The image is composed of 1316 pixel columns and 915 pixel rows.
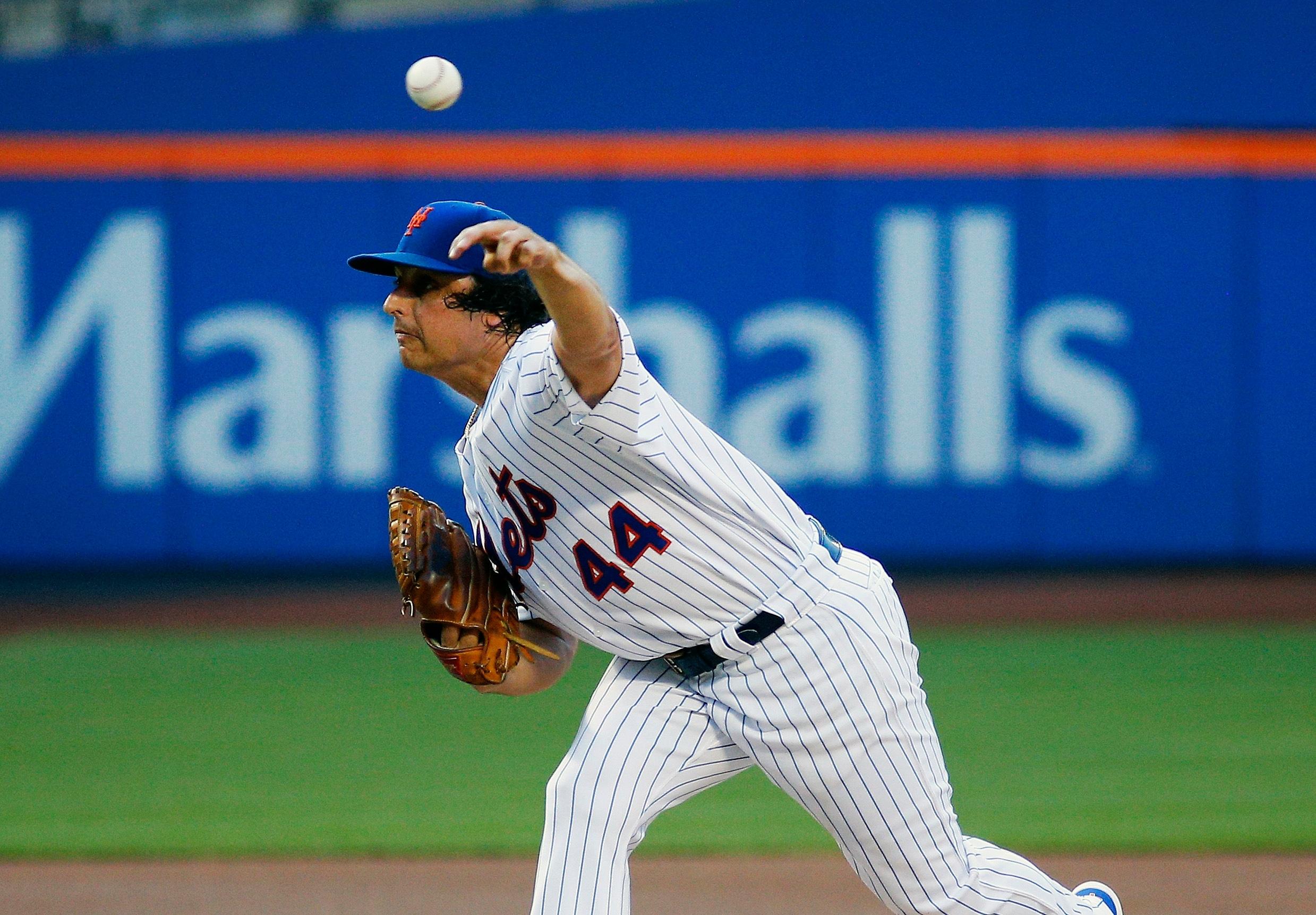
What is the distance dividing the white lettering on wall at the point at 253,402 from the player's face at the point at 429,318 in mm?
6457

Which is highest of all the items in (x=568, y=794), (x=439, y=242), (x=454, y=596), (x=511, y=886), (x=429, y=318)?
(x=439, y=242)

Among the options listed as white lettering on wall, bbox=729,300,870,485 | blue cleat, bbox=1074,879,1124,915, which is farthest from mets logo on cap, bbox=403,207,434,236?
white lettering on wall, bbox=729,300,870,485

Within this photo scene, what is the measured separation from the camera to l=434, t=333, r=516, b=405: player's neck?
9.05ft

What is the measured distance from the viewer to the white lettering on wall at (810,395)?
910cm

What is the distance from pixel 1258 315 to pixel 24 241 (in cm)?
717

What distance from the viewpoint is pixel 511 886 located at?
162 inches

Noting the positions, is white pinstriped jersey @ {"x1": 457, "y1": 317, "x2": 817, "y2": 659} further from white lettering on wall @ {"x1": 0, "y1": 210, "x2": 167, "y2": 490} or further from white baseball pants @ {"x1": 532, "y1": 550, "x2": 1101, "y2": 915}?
white lettering on wall @ {"x1": 0, "y1": 210, "x2": 167, "y2": 490}

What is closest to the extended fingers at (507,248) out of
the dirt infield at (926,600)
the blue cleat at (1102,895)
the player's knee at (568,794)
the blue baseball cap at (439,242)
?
the blue baseball cap at (439,242)

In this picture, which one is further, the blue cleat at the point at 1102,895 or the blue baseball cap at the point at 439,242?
the blue cleat at the point at 1102,895

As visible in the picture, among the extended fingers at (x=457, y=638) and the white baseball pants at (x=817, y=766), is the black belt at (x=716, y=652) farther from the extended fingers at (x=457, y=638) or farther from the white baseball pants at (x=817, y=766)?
the extended fingers at (x=457, y=638)

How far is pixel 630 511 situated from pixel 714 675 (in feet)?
1.18

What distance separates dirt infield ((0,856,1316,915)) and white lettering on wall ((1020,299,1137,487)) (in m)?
5.07

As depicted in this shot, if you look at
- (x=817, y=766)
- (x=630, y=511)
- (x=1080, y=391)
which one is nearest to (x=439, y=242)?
(x=630, y=511)

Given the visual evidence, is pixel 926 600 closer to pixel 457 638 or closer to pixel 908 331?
pixel 908 331
